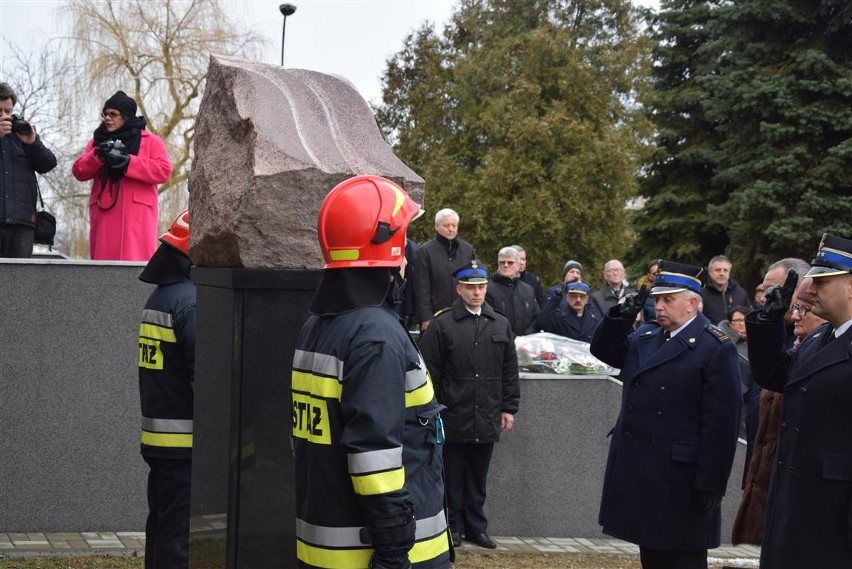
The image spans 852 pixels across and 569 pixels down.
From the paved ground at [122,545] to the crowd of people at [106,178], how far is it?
7.25 ft

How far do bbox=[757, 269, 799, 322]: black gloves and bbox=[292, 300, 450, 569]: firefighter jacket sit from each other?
1946 mm

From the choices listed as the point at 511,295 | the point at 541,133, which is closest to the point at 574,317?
A: the point at 511,295

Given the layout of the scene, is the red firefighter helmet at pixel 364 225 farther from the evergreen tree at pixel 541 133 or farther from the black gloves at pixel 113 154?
the evergreen tree at pixel 541 133

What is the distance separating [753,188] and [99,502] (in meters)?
17.9

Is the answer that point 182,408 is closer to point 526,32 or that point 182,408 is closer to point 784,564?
point 784,564

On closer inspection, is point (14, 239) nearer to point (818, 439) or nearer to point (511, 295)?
point (511, 295)

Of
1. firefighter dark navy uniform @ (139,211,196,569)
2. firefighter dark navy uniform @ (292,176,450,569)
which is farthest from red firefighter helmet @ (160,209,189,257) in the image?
firefighter dark navy uniform @ (292,176,450,569)

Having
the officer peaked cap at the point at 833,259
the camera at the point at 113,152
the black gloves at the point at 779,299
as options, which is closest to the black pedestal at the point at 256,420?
the black gloves at the point at 779,299

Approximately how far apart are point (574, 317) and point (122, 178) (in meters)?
5.12

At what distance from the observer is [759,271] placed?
24422mm

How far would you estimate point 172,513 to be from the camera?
5848 mm

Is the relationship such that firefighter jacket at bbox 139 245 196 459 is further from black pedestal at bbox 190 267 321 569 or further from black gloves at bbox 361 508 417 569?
black gloves at bbox 361 508 417 569

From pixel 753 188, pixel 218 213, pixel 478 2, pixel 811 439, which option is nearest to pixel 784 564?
pixel 811 439

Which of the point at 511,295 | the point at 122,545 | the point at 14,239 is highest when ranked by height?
the point at 14,239
